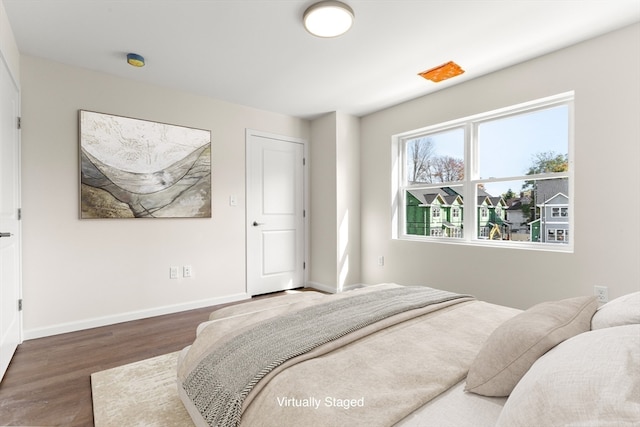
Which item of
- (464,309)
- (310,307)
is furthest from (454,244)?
(310,307)

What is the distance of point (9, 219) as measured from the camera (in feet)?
7.47

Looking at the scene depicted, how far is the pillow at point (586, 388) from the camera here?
531 millimetres

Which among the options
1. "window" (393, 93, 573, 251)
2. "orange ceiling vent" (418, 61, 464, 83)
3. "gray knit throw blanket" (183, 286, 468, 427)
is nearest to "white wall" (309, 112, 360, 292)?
"window" (393, 93, 573, 251)

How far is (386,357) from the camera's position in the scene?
1.13 metres


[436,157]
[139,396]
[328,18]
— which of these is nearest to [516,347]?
[139,396]

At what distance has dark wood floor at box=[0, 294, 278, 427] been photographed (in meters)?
1.68

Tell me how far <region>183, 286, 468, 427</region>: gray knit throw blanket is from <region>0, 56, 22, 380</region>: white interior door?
179cm

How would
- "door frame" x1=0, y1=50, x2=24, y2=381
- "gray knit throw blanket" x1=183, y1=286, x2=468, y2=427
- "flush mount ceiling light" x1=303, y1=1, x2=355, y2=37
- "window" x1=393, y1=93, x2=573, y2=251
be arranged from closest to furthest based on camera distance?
"gray knit throw blanket" x1=183, y1=286, x2=468, y2=427, "flush mount ceiling light" x1=303, y1=1, x2=355, y2=37, "door frame" x1=0, y1=50, x2=24, y2=381, "window" x1=393, y1=93, x2=573, y2=251

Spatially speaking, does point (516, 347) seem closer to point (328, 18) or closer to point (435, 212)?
point (328, 18)

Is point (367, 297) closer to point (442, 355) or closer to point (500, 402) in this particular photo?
point (442, 355)

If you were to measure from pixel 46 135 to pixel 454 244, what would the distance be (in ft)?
13.1

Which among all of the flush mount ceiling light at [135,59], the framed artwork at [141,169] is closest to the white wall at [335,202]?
the framed artwork at [141,169]

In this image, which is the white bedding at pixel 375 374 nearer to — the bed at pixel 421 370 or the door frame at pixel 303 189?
the bed at pixel 421 370

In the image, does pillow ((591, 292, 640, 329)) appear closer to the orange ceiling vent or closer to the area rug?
the area rug
